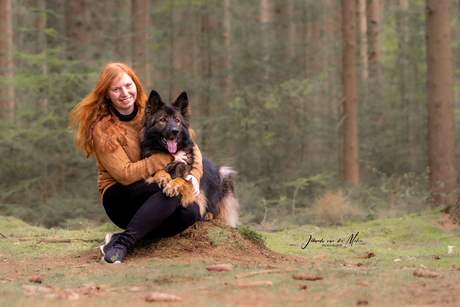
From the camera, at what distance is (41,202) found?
10.6m

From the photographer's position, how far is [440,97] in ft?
33.5

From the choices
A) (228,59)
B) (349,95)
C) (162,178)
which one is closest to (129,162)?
(162,178)

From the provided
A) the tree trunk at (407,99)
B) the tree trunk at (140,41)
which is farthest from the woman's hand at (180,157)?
the tree trunk at (407,99)

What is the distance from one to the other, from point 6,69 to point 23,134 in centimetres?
177

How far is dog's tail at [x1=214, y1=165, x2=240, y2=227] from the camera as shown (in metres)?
5.01

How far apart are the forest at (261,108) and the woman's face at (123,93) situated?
4.15m

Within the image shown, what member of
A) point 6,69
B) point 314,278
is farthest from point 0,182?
point 314,278

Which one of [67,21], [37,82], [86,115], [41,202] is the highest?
[67,21]

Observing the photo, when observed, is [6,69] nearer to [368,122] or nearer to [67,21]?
[67,21]

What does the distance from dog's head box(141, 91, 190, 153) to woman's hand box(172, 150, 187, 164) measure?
66 mm

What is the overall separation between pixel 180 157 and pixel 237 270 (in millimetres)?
1406

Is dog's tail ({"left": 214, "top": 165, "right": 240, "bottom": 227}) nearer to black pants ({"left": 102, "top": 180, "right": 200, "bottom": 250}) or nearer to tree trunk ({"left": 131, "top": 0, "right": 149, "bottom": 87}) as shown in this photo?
black pants ({"left": 102, "top": 180, "right": 200, "bottom": 250})

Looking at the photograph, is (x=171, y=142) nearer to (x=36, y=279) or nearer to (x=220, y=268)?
(x=220, y=268)

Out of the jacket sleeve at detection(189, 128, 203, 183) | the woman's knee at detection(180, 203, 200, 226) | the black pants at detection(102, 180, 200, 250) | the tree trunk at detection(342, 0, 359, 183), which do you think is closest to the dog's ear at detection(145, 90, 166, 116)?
the jacket sleeve at detection(189, 128, 203, 183)
